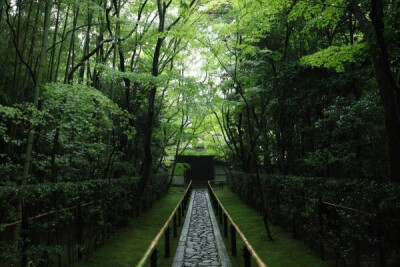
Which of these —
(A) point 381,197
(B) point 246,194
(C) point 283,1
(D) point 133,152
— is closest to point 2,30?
(D) point 133,152

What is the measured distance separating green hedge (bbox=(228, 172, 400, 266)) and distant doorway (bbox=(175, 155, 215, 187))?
79.6 ft

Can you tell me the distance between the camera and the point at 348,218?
505 centimetres

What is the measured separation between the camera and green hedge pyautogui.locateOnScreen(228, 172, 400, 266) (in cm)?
426

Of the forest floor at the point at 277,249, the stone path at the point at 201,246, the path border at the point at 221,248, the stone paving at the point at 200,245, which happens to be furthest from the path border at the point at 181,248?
the forest floor at the point at 277,249

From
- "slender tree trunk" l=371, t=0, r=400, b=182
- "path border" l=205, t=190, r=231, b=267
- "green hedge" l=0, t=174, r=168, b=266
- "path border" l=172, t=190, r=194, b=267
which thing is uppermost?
"slender tree trunk" l=371, t=0, r=400, b=182

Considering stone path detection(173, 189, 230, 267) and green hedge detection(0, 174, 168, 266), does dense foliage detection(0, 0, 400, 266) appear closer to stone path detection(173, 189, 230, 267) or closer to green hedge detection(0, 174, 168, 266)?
green hedge detection(0, 174, 168, 266)

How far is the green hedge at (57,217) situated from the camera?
4.69 metres

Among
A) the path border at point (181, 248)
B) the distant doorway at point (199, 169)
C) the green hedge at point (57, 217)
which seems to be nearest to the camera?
the green hedge at point (57, 217)

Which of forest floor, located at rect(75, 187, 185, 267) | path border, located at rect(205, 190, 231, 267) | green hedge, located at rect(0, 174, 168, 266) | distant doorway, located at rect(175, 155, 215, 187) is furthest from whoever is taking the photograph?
distant doorway, located at rect(175, 155, 215, 187)

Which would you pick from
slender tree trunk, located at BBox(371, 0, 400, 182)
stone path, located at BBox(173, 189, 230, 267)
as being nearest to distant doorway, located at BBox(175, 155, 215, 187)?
stone path, located at BBox(173, 189, 230, 267)

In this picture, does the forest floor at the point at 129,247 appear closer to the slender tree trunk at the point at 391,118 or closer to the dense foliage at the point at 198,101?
the dense foliage at the point at 198,101

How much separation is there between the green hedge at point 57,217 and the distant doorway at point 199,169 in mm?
22108

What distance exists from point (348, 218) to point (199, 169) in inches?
1110

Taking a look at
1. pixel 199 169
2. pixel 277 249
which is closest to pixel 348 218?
pixel 277 249
